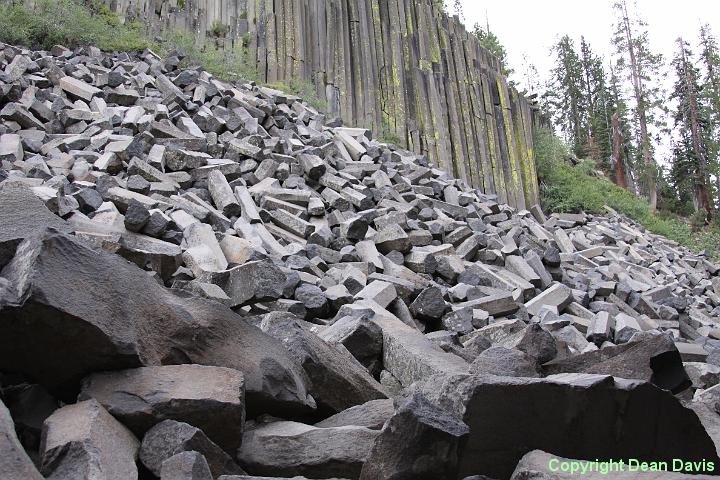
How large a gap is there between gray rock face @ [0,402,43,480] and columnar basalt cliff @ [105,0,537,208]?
9862mm

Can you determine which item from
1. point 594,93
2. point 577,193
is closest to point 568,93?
point 594,93

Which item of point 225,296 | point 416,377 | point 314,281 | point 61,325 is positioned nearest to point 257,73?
point 314,281

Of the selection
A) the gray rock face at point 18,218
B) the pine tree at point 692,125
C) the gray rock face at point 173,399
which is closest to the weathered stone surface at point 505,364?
the gray rock face at point 173,399

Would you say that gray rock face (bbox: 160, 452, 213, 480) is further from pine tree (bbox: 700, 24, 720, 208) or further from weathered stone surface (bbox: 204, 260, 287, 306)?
pine tree (bbox: 700, 24, 720, 208)

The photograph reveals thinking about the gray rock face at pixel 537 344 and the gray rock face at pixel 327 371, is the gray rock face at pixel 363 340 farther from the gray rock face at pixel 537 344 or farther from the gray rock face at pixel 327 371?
the gray rock face at pixel 537 344

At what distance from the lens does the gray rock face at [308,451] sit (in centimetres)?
197

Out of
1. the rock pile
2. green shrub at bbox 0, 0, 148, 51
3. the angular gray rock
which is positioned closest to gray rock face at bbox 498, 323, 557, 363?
the rock pile

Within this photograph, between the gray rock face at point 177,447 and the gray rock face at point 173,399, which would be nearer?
the gray rock face at point 177,447

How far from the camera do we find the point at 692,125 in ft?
96.2

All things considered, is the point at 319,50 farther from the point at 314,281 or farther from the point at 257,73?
the point at 314,281

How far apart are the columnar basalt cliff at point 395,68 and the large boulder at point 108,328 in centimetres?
901

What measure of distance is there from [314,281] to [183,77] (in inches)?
203

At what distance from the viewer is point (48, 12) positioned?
966 centimetres

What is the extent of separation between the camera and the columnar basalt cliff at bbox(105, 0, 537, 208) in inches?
435
